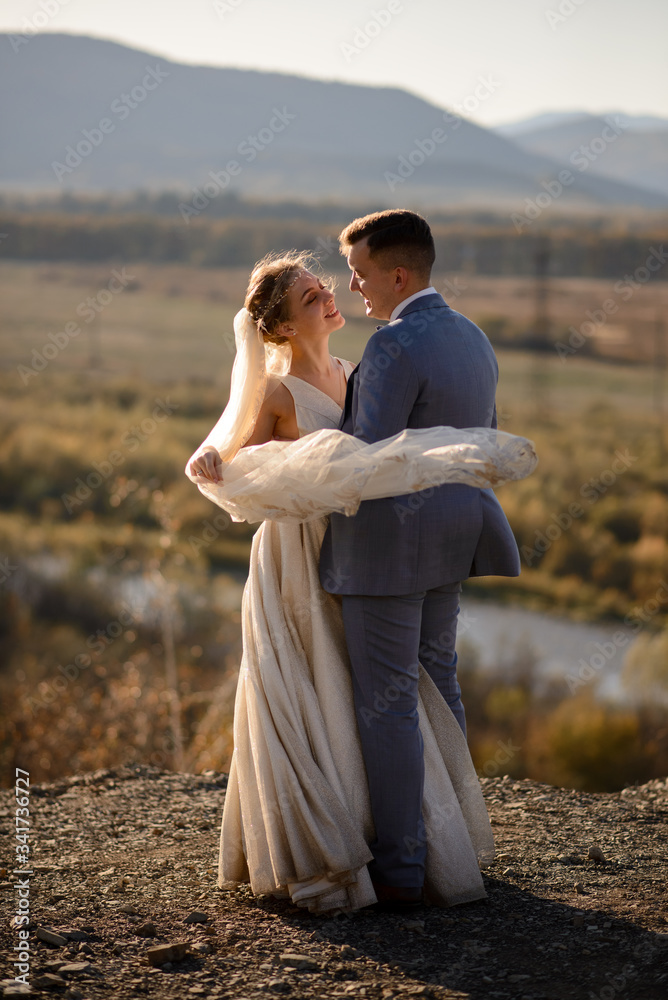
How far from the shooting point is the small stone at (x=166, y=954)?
3.01 meters

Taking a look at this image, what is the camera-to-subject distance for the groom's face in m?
Answer: 3.15

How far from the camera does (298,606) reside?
3387 millimetres

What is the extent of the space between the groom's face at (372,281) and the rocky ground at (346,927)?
6.76ft

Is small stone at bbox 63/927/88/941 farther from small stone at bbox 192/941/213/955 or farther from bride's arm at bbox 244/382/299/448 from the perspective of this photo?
bride's arm at bbox 244/382/299/448

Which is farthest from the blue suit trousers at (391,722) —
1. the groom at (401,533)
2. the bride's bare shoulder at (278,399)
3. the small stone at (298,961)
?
the bride's bare shoulder at (278,399)

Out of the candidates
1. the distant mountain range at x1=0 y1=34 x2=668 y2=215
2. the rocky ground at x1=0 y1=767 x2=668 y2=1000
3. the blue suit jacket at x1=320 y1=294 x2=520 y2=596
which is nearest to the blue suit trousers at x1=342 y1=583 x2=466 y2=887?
the blue suit jacket at x1=320 y1=294 x2=520 y2=596

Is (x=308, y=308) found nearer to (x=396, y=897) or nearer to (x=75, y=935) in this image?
(x=396, y=897)

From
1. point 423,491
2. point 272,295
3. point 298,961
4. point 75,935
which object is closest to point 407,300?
point 272,295

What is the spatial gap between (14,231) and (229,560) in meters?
44.3

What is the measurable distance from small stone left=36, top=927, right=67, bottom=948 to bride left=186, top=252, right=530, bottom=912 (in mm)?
606

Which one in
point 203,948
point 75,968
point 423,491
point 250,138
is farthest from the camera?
point 250,138

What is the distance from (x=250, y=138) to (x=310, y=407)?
12114 cm

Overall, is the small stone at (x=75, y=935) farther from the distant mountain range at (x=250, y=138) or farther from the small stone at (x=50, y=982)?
the distant mountain range at (x=250, y=138)

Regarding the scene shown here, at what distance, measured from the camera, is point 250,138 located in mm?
116125
